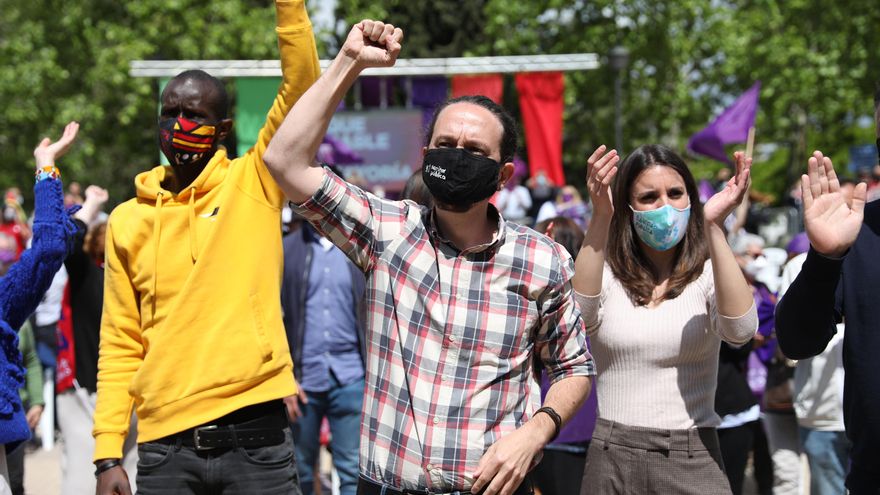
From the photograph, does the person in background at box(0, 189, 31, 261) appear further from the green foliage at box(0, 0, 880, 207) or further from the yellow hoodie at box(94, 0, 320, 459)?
the yellow hoodie at box(94, 0, 320, 459)

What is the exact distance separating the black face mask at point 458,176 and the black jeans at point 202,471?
1.24 meters

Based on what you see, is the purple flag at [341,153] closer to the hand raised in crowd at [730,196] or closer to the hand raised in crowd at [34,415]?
the hand raised in crowd at [34,415]

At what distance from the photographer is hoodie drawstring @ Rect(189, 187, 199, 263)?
149 inches

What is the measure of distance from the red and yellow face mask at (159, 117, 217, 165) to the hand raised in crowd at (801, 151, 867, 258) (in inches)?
81.5

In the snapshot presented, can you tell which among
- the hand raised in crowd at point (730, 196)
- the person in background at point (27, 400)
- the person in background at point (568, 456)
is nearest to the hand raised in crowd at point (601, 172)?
the hand raised in crowd at point (730, 196)

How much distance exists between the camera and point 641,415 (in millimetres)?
4184

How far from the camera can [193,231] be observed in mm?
3809

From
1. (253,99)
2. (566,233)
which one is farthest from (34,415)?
(253,99)

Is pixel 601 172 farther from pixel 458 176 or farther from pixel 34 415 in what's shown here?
pixel 34 415

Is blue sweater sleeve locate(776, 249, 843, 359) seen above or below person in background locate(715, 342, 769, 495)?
above

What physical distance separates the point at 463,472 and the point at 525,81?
629 inches

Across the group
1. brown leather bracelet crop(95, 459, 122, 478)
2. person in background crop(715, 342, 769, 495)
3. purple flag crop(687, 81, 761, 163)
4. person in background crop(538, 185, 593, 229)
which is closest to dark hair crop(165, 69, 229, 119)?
brown leather bracelet crop(95, 459, 122, 478)

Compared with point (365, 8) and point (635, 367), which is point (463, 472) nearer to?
point (635, 367)

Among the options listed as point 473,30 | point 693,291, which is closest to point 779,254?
point 693,291
